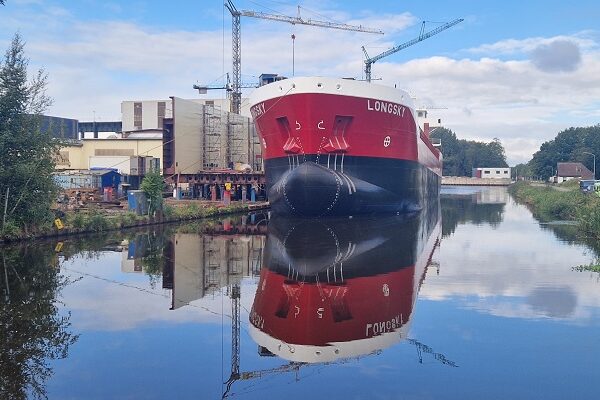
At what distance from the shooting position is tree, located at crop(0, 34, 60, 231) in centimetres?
1678

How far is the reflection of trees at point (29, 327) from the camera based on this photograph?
19.0 ft

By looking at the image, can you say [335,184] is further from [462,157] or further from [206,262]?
[462,157]

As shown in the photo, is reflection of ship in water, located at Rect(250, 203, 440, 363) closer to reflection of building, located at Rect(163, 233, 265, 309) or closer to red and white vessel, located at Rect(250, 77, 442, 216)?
reflection of building, located at Rect(163, 233, 265, 309)

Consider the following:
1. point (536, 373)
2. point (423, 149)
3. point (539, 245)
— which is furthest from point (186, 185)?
point (536, 373)

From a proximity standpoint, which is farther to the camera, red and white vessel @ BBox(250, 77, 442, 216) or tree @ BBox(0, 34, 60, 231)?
red and white vessel @ BBox(250, 77, 442, 216)

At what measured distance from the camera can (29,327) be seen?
769 cm

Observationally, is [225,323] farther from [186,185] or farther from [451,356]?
[186,185]

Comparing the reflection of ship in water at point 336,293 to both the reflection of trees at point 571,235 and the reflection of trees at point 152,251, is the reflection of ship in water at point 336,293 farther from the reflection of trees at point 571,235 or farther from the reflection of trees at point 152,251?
the reflection of trees at point 571,235

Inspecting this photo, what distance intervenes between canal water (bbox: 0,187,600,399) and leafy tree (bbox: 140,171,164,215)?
292 inches

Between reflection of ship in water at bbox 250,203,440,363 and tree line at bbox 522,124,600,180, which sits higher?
tree line at bbox 522,124,600,180

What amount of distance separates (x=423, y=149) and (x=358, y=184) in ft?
34.1

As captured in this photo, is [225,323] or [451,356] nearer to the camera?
[451,356]

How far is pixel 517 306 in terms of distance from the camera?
9273mm

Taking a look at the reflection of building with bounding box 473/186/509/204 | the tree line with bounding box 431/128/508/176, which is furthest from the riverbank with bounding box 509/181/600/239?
the tree line with bounding box 431/128/508/176
